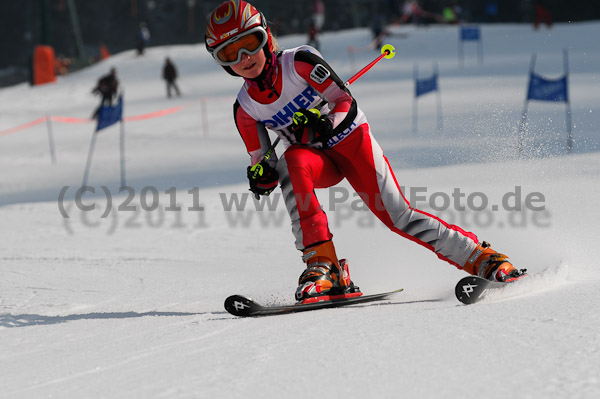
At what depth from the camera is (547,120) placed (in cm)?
1388

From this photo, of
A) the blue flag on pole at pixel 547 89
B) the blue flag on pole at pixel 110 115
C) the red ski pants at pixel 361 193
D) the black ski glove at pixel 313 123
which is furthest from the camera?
the blue flag on pole at pixel 110 115

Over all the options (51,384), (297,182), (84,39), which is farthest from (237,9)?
(84,39)

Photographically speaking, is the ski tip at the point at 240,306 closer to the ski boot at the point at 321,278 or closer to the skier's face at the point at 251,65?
the ski boot at the point at 321,278

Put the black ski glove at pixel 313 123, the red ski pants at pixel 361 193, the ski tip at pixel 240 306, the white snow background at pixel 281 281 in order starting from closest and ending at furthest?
the white snow background at pixel 281 281 → the ski tip at pixel 240 306 → the black ski glove at pixel 313 123 → the red ski pants at pixel 361 193

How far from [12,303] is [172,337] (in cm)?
176

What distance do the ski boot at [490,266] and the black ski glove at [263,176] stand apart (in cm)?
110

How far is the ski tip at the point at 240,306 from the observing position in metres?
3.94

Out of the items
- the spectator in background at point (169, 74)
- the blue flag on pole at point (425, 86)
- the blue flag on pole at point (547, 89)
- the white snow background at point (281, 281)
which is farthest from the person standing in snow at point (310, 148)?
the spectator in background at point (169, 74)

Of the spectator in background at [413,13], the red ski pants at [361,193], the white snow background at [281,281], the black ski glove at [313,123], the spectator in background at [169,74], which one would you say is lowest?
the white snow background at [281,281]

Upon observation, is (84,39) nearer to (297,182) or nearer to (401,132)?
(401,132)

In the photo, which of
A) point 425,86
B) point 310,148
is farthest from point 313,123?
point 425,86

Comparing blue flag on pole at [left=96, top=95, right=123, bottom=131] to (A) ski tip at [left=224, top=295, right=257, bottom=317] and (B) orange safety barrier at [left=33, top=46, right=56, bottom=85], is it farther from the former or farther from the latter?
(B) orange safety barrier at [left=33, top=46, right=56, bottom=85]

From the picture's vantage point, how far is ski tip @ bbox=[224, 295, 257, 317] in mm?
3938

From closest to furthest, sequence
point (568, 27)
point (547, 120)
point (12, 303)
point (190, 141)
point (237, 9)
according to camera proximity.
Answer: point (237, 9), point (12, 303), point (547, 120), point (190, 141), point (568, 27)
